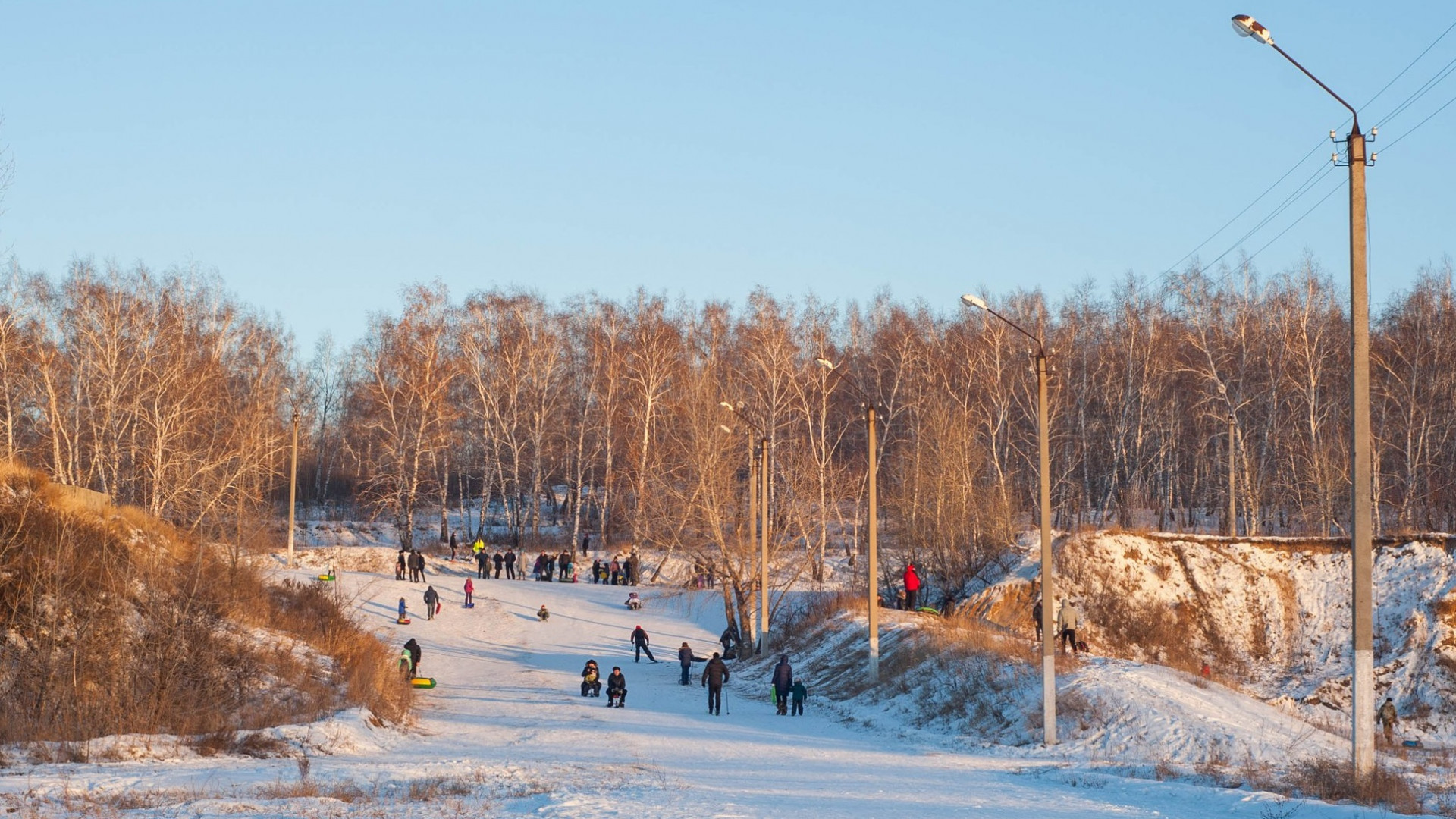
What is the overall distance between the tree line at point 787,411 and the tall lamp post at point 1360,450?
88.2ft

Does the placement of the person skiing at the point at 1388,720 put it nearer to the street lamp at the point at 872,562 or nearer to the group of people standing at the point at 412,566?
the street lamp at the point at 872,562

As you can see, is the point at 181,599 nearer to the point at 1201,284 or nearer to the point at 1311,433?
the point at 1311,433

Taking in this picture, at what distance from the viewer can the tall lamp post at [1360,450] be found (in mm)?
14648

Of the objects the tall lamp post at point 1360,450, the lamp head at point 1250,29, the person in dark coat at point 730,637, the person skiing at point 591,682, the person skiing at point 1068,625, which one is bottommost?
the person skiing at point 591,682

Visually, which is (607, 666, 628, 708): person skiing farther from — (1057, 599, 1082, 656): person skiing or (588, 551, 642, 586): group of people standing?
(588, 551, 642, 586): group of people standing

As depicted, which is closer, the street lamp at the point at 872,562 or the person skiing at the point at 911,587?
the street lamp at the point at 872,562

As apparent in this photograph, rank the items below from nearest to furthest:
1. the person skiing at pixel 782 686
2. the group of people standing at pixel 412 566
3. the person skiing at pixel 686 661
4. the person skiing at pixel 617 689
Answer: the person skiing at pixel 782 686 → the person skiing at pixel 617 689 → the person skiing at pixel 686 661 → the group of people standing at pixel 412 566

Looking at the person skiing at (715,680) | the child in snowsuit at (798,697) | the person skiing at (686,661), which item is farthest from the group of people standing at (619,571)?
the child in snowsuit at (798,697)

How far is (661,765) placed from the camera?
63.4ft

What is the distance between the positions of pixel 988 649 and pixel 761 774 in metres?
11.7

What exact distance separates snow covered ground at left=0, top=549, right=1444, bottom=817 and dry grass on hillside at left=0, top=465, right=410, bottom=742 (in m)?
1.59

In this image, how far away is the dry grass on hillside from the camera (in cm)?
2098

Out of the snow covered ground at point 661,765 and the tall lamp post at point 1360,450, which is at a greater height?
the tall lamp post at point 1360,450

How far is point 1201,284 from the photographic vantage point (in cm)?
7325
